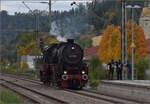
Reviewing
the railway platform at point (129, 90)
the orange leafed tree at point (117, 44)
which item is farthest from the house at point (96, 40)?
the railway platform at point (129, 90)

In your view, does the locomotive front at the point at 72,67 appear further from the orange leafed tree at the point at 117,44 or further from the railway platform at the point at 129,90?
the orange leafed tree at the point at 117,44

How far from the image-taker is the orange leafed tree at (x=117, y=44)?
75688 millimetres

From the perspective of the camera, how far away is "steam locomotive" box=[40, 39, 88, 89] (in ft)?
85.6

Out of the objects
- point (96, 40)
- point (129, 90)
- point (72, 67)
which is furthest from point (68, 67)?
point (96, 40)

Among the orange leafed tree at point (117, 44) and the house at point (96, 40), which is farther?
the house at point (96, 40)

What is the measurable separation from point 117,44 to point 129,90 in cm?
5933

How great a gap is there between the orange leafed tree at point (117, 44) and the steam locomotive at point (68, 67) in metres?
46.1

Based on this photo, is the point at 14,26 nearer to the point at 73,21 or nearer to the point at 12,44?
the point at 12,44

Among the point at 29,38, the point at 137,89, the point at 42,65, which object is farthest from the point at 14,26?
the point at 137,89

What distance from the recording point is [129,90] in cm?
2002

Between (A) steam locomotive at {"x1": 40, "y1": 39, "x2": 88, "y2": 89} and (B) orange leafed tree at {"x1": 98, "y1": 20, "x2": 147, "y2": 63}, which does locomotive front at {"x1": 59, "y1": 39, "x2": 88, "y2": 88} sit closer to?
(A) steam locomotive at {"x1": 40, "y1": 39, "x2": 88, "y2": 89}

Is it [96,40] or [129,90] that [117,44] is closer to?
[129,90]

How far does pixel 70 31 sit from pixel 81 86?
57.5 m

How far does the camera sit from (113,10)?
145m
